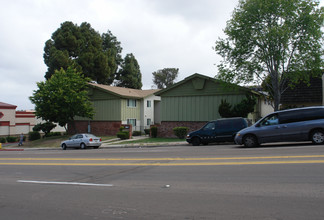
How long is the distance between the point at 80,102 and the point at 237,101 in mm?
17360

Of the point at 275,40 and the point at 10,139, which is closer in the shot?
the point at 275,40

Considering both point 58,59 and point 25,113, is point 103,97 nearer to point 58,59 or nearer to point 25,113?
point 58,59

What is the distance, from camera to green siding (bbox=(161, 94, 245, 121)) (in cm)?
2708

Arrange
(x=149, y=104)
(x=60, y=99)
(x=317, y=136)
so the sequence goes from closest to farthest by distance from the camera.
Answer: (x=317, y=136), (x=60, y=99), (x=149, y=104)

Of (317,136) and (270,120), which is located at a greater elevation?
(270,120)

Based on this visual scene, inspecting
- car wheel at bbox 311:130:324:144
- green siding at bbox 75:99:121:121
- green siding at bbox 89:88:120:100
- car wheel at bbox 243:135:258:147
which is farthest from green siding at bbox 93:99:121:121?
car wheel at bbox 311:130:324:144

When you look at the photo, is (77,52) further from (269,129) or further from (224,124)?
(269,129)

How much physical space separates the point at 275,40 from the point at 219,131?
8454mm

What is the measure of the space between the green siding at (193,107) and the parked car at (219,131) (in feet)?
24.4

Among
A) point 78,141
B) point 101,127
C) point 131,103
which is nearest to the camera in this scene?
point 78,141

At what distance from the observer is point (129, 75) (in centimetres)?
5769


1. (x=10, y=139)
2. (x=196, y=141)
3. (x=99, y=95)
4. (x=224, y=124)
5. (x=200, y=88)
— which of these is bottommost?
(x=10, y=139)

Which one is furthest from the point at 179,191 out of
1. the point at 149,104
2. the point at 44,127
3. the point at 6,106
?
the point at 6,106

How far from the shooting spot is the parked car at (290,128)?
1382 cm
